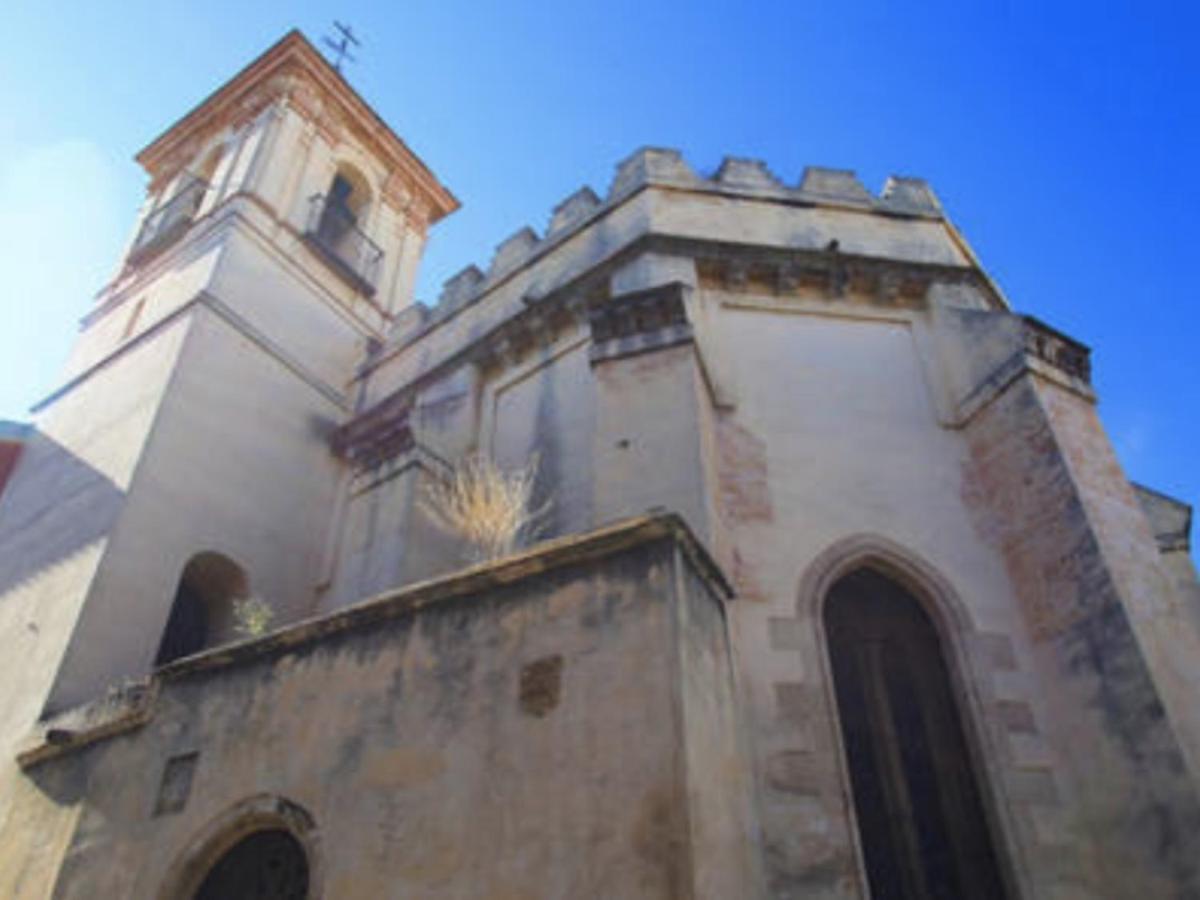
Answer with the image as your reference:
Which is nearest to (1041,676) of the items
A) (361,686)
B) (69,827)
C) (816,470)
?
(816,470)

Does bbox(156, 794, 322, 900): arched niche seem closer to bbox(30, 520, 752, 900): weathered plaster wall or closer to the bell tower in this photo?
bbox(30, 520, 752, 900): weathered plaster wall

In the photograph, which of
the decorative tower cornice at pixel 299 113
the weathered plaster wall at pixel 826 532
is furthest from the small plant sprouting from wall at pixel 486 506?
the decorative tower cornice at pixel 299 113

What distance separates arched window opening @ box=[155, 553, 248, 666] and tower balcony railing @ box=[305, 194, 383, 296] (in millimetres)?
5570

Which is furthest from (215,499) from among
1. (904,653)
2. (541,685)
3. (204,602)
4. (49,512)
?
(904,653)

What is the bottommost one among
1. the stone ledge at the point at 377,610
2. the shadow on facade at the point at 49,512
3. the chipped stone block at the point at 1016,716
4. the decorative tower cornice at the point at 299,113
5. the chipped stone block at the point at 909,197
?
the chipped stone block at the point at 1016,716

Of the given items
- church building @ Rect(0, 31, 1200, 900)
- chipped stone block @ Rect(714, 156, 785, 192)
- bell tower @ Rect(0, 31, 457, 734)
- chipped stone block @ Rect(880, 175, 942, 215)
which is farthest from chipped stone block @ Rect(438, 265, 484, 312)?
chipped stone block @ Rect(880, 175, 942, 215)

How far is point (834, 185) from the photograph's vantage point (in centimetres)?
908

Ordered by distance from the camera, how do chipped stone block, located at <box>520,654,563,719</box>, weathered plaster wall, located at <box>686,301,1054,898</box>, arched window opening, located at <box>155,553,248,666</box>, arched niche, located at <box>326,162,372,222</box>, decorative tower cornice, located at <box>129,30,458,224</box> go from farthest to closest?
1. arched niche, located at <box>326,162,372,222</box>
2. decorative tower cornice, located at <box>129,30,458,224</box>
3. arched window opening, located at <box>155,553,248,666</box>
4. weathered plaster wall, located at <box>686,301,1054,898</box>
5. chipped stone block, located at <box>520,654,563,719</box>

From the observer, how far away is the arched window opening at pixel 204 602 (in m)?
8.77

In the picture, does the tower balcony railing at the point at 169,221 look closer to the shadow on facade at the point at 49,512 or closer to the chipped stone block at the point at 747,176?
the shadow on facade at the point at 49,512

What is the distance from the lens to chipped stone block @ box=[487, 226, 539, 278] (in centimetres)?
1045

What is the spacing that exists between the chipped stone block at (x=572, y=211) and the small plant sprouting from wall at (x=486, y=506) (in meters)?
3.19

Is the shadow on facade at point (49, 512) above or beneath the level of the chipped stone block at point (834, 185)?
beneath

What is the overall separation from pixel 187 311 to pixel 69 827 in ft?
21.3
